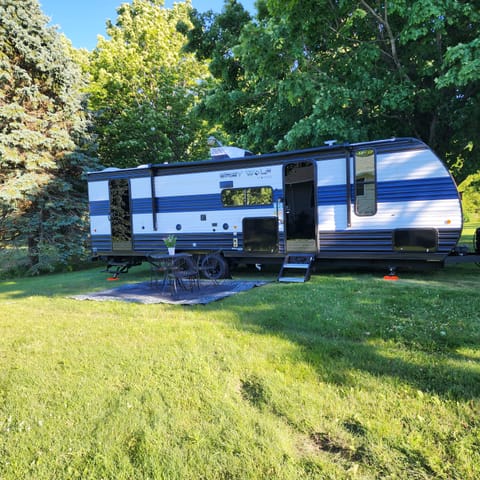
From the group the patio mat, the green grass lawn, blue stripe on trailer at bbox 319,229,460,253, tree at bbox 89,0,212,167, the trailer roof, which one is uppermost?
tree at bbox 89,0,212,167

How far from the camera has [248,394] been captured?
3.16 metres

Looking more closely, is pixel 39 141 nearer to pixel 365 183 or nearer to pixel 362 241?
pixel 365 183

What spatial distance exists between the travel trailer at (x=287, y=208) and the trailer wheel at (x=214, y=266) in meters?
0.03

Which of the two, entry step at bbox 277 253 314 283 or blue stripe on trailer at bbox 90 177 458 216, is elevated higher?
blue stripe on trailer at bbox 90 177 458 216

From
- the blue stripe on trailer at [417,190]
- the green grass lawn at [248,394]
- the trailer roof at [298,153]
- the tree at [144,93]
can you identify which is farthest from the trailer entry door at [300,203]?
the tree at [144,93]

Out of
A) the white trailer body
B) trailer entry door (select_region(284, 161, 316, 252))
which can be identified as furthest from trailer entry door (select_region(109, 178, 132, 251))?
trailer entry door (select_region(284, 161, 316, 252))

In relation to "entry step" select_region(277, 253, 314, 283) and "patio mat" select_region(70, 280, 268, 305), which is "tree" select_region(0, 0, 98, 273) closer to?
"patio mat" select_region(70, 280, 268, 305)

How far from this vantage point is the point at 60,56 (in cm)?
1427

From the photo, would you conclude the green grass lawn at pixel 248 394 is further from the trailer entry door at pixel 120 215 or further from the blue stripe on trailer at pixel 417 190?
the trailer entry door at pixel 120 215

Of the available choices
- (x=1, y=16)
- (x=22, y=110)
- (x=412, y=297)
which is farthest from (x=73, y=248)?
(x=412, y=297)

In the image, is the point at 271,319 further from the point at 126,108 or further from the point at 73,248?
the point at 126,108

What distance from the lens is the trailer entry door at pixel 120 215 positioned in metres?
10.6

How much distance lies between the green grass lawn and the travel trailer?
246 cm

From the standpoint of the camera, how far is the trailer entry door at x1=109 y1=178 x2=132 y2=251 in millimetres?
10562
